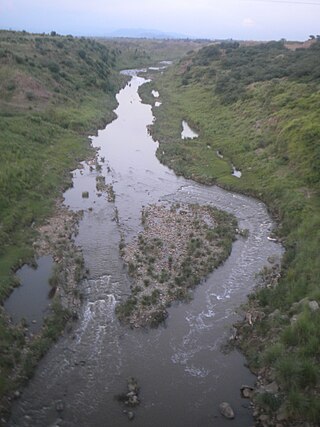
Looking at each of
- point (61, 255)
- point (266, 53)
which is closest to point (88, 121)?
point (61, 255)

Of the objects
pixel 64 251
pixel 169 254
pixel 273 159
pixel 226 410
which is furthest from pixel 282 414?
pixel 273 159

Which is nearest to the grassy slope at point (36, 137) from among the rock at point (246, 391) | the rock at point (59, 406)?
the rock at point (59, 406)

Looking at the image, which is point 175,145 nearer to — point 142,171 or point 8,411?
point 142,171

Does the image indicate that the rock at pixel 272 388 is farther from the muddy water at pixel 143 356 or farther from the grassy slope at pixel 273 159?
the muddy water at pixel 143 356

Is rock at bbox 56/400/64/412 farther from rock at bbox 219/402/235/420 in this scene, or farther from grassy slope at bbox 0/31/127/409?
rock at bbox 219/402/235/420

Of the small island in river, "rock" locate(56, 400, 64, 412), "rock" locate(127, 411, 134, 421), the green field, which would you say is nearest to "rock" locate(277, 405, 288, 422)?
"rock" locate(127, 411, 134, 421)
